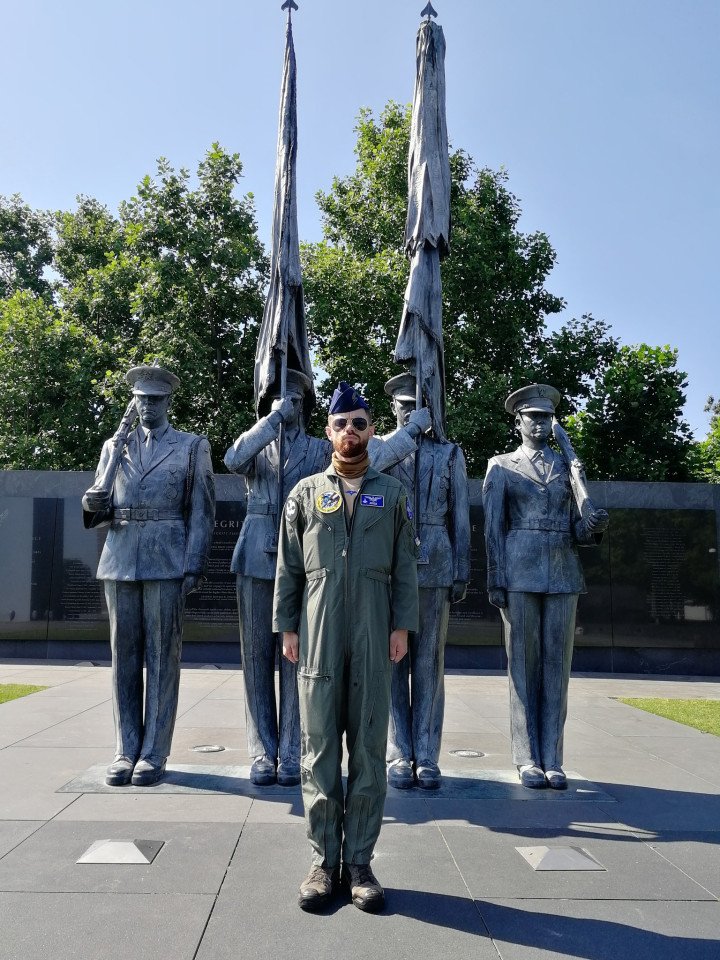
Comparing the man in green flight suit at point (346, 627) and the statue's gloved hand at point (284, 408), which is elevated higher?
the statue's gloved hand at point (284, 408)

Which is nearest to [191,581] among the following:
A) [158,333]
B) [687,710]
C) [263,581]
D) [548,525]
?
[263,581]

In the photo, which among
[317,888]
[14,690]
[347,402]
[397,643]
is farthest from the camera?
[14,690]

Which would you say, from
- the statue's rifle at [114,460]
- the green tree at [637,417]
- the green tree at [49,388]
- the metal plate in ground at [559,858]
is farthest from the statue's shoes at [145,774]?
the green tree at [637,417]

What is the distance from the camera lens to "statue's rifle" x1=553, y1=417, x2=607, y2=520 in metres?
4.79

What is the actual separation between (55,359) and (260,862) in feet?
56.1

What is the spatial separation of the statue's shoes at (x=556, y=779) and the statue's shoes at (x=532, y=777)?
0.12 feet

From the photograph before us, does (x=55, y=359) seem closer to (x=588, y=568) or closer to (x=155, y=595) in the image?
(x=588, y=568)

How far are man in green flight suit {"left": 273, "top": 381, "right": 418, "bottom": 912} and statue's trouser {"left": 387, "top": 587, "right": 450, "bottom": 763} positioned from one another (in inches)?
59.6

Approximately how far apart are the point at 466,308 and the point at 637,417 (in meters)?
4.92

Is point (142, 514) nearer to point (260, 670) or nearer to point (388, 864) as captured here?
point (260, 670)

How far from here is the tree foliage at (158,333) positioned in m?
17.4

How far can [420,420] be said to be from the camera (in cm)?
484

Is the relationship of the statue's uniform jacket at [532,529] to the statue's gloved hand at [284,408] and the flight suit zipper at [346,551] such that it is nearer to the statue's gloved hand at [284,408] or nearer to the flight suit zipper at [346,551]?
the statue's gloved hand at [284,408]

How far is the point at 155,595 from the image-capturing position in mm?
4812
